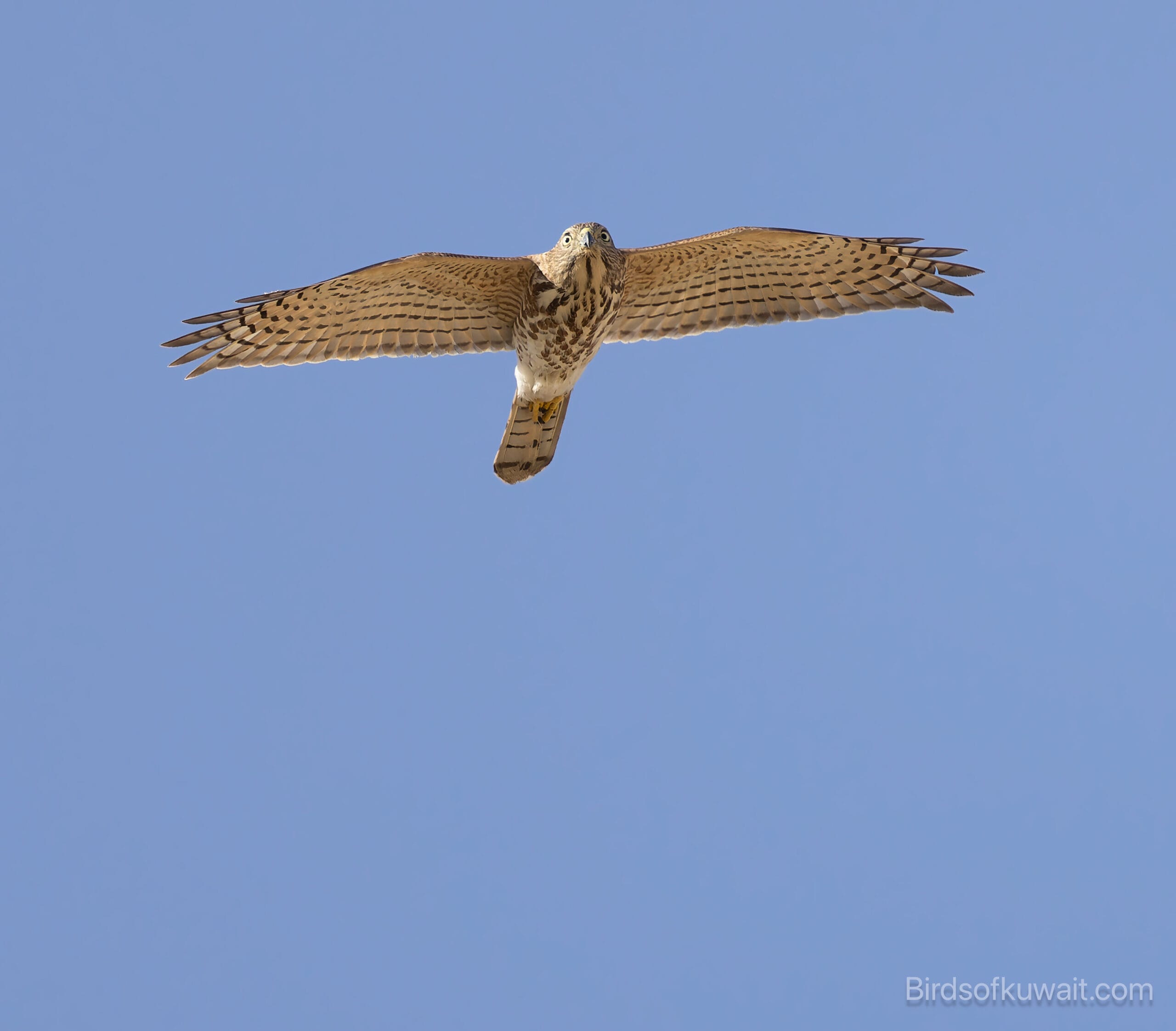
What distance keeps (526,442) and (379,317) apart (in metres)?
1.72

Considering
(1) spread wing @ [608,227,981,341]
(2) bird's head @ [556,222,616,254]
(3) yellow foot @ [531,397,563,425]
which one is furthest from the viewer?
(3) yellow foot @ [531,397,563,425]

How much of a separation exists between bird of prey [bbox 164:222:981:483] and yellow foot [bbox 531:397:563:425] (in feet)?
0.04

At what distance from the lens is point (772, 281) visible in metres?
11.7

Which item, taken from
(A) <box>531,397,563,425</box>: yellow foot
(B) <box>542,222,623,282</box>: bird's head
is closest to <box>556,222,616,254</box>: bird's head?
(B) <box>542,222,623,282</box>: bird's head

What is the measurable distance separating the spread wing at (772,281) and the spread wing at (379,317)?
46.1 inches

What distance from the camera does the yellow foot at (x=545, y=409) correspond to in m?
11.6

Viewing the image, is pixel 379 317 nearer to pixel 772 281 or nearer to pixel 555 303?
pixel 555 303

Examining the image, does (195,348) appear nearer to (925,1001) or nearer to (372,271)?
(372,271)

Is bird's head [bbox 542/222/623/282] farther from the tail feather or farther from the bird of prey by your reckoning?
the tail feather

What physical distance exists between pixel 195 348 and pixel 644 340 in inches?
156

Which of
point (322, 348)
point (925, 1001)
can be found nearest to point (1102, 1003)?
point (925, 1001)

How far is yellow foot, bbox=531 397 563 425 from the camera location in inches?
456

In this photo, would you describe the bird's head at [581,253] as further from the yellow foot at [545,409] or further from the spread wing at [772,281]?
the yellow foot at [545,409]

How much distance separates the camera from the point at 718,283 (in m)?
11.6
